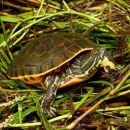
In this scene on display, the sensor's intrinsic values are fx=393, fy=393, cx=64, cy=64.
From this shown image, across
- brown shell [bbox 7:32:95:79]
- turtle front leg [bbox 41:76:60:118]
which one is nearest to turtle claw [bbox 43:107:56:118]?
turtle front leg [bbox 41:76:60:118]

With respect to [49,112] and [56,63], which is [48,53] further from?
[49,112]

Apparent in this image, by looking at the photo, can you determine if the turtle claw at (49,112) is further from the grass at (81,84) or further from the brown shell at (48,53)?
the brown shell at (48,53)

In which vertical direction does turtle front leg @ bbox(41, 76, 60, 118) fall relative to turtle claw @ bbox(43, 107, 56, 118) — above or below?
above

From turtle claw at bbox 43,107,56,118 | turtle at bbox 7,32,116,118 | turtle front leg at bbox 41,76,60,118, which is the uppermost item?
Result: turtle at bbox 7,32,116,118

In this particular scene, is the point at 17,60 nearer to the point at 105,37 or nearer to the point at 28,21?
the point at 28,21

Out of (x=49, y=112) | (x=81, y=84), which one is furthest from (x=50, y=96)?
(x=81, y=84)

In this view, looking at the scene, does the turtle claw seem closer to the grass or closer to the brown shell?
the grass

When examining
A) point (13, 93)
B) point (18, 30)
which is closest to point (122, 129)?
point (13, 93)

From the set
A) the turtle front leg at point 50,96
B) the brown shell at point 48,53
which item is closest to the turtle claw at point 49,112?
the turtle front leg at point 50,96
